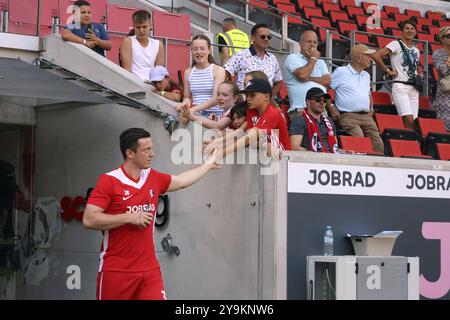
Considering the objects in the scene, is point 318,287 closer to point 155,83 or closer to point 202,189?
point 202,189

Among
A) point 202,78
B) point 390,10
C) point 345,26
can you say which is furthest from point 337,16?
point 202,78

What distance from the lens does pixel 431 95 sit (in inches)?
583

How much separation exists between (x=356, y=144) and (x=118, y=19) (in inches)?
157

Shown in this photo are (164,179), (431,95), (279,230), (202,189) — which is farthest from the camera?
(431,95)

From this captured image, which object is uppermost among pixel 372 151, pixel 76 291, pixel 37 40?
pixel 37 40

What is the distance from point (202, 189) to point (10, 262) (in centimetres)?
401

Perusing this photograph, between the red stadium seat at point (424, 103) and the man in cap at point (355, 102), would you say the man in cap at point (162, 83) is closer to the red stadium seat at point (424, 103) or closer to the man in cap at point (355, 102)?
the man in cap at point (355, 102)

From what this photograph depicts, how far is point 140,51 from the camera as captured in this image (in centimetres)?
1092

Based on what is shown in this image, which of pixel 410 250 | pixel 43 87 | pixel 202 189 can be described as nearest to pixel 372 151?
pixel 410 250

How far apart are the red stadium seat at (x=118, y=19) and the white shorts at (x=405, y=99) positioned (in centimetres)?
374

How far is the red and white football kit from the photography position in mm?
7246

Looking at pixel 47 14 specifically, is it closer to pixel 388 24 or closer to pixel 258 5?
pixel 258 5

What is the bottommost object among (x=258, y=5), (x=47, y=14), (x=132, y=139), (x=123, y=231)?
(x=123, y=231)

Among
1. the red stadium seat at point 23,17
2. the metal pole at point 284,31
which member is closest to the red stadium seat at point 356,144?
the red stadium seat at point 23,17
